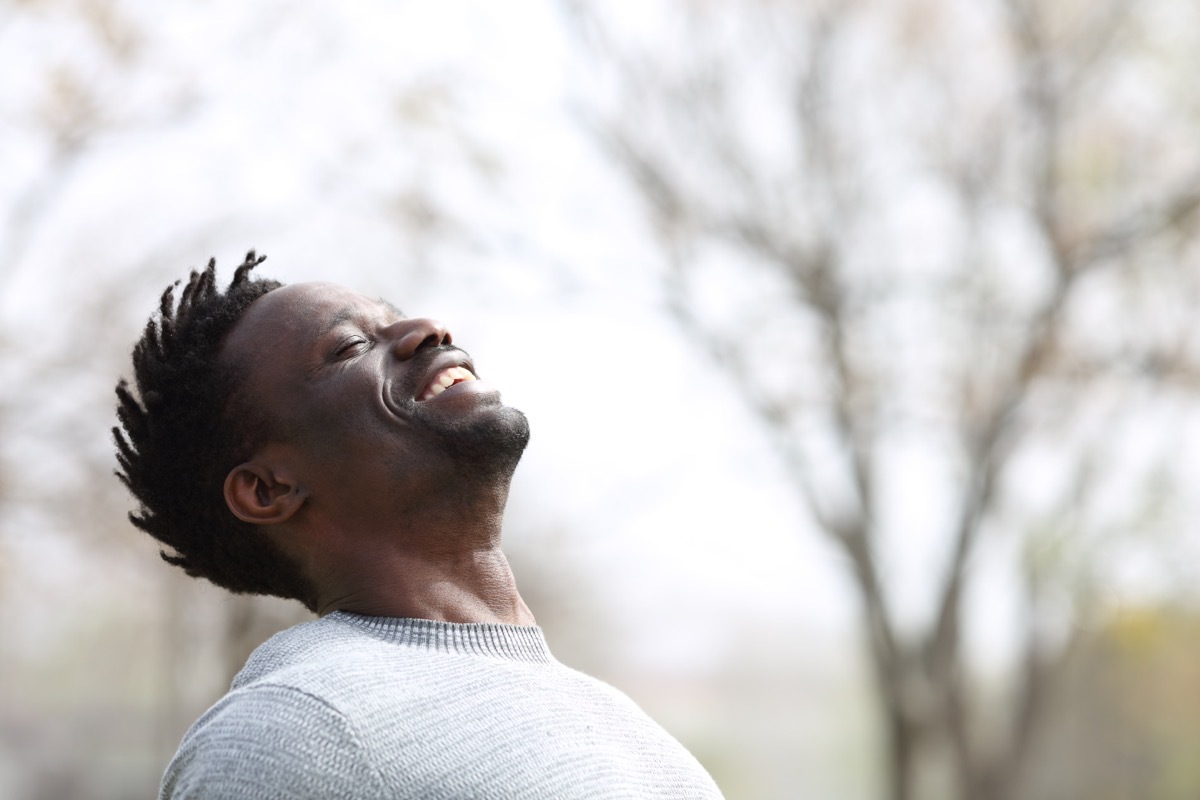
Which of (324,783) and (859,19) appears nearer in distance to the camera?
(324,783)

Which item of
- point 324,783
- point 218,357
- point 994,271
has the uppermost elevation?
point 994,271

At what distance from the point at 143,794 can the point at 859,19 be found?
11.3 metres

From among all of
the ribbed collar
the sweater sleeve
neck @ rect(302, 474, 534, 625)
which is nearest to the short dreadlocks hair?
neck @ rect(302, 474, 534, 625)

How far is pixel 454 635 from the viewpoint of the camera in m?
2.05

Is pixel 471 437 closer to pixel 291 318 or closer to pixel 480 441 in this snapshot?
pixel 480 441

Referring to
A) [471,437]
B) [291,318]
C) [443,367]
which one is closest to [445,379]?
[443,367]

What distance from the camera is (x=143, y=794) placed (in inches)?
594

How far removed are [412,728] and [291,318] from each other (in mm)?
825

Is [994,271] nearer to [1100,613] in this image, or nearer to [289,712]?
[1100,613]

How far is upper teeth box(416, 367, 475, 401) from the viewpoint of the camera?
7.41 feet

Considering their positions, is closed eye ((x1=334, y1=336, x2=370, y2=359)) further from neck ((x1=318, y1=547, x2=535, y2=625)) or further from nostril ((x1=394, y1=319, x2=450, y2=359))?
neck ((x1=318, y1=547, x2=535, y2=625))

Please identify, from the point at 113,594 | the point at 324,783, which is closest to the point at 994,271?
the point at 113,594

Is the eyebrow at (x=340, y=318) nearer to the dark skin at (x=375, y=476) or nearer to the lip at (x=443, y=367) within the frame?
the dark skin at (x=375, y=476)

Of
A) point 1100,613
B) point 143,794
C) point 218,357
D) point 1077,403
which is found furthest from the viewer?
point 143,794
